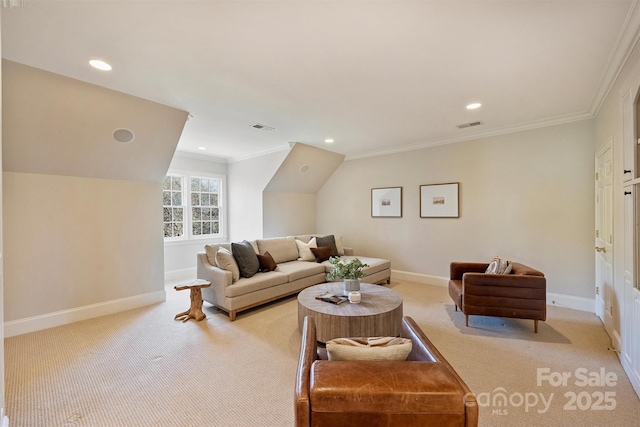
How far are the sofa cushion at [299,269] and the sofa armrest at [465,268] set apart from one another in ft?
6.56

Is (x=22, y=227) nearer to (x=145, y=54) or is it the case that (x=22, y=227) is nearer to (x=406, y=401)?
(x=145, y=54)

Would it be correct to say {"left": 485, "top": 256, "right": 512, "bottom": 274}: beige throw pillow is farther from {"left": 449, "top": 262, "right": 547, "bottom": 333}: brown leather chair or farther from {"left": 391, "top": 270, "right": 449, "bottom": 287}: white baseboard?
{"left": 391, "top": 270, "right": 449, "bottom": 287}: white baseboard

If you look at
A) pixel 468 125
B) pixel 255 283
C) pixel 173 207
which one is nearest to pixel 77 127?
pixel 255 283

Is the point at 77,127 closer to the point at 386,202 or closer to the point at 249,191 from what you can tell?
the point at 249,191

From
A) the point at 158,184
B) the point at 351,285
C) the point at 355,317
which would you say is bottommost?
the point at 355,317

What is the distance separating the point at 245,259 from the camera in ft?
12.4

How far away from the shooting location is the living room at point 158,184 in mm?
2605

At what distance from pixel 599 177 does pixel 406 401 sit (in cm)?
397

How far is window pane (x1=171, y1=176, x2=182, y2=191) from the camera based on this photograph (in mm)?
5634

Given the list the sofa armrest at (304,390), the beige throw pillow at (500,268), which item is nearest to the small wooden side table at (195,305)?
the sofa armrest at (304,390)

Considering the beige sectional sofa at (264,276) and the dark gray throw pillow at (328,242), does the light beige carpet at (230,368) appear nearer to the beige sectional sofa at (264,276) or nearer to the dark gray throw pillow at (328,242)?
the beige sectional sofa at (264,276)

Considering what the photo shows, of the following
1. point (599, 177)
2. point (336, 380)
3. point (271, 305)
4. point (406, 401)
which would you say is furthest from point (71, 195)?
point (599, 177)

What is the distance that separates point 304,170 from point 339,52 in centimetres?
360

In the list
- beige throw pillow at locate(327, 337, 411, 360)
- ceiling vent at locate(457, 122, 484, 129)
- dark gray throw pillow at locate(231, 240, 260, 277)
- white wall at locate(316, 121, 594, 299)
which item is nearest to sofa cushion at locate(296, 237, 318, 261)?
dark gray throw pillow at locate(231, 240, 260, 277)
